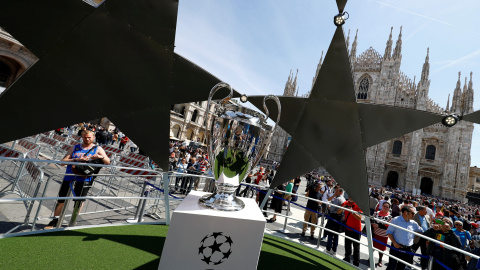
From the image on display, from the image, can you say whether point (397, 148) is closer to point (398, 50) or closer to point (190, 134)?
point (398, 50)

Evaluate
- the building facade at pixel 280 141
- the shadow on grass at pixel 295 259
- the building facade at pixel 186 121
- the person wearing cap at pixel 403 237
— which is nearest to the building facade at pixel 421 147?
the building facade at pixel 280 141

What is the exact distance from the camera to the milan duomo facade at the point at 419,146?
30562 millimetres

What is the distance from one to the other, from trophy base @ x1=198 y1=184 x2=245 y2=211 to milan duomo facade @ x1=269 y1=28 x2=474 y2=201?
36.3 metres

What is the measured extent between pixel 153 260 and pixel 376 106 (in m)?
3.85

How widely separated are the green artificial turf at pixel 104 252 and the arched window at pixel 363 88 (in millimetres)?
41267

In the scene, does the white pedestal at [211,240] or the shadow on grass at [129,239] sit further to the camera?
the shadow on grass at [129,239]

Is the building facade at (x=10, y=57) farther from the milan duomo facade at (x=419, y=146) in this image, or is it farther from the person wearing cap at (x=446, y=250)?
the milan duomo facade at (x=419, y=146)

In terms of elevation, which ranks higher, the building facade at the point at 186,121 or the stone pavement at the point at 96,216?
the building facade at the point at 186,121

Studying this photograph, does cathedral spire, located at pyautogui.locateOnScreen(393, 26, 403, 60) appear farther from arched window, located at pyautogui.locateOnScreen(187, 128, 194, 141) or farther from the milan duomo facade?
arched window, located at pyautogui.locateOnScreen(187, 128, 194, 141)

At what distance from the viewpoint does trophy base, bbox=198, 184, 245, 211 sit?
212cm

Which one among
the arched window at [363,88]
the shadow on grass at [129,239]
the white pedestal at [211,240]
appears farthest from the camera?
the arched window at [363,88]

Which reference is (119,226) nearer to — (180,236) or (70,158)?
(70,158)

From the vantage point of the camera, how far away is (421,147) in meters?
33.4

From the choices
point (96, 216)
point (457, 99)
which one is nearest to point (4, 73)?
point (96, 216)
